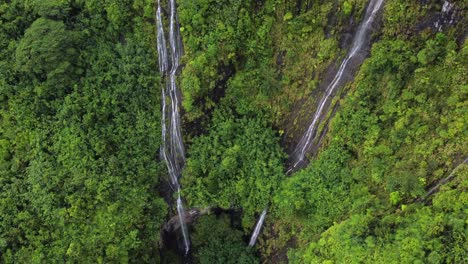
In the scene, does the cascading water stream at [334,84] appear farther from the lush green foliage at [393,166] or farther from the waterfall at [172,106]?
the waterfall at [172,106]

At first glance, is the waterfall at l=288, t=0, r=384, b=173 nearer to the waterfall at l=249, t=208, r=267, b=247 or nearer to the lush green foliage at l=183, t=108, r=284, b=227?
the lush green foliage at l=183, t=108, r=284, b=227

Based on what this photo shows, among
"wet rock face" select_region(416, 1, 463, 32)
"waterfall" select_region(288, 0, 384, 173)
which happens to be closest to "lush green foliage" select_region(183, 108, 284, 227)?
"waterfall" select_region(288, 0, 384, 173)

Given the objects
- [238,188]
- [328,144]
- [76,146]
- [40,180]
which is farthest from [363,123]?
[40,180]

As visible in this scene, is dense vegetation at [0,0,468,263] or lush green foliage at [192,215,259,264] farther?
lush green foliage at [192,215,259,264]

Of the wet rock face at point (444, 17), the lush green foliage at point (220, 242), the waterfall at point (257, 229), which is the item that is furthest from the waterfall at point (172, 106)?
the wet rock face at point (444, 17)

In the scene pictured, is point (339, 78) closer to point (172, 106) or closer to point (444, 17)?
point (444, 17)

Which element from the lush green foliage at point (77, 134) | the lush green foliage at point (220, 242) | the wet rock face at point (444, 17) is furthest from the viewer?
the lush green foliage at point (220, 242)
